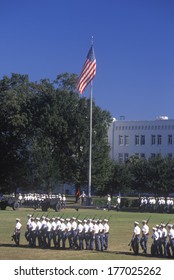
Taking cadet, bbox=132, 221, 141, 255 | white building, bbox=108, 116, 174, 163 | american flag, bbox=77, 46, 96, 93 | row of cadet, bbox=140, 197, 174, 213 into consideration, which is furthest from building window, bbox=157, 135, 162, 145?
cadet, bbox=132, 221, 141, 255

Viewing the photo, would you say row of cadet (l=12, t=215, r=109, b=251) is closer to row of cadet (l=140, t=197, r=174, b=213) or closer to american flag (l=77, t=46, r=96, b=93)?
american flag (l=77, t=46, r=96, b=93)

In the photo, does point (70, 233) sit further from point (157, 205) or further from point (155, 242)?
point (157, 205)

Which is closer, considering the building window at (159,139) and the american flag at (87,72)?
the american flag at (87,72)

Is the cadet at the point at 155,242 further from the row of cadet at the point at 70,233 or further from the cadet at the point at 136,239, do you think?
the row of cadet at the point at 70,233

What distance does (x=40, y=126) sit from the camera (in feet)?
228

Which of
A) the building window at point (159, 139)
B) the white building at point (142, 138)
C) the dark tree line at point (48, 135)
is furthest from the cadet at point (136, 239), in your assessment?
the building window at point (159, 139)

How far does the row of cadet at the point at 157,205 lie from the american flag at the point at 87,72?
1314cm

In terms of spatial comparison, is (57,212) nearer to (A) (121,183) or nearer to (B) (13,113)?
(B) (13,113)

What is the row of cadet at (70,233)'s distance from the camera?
2702cm

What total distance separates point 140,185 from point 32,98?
18.4 m

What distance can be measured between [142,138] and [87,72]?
40.6 m

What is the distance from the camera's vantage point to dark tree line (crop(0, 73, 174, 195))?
67.8m
